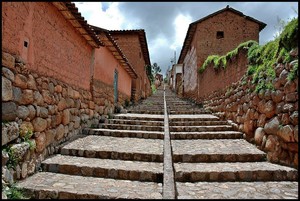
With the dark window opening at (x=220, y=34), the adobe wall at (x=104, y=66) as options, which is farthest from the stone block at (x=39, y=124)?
the dark window opening at (x=220, y=34)

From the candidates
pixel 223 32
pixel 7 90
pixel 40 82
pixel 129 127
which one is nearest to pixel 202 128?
pixel 129 127

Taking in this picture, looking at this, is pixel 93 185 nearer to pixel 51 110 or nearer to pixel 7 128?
pixel 7 128

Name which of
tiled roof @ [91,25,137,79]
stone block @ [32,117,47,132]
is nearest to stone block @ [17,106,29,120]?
stone block @ [32,117,47,132]

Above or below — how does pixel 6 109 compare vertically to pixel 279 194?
above

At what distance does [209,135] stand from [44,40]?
5014 millimetres

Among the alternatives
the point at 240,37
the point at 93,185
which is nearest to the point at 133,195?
the point at 93,185

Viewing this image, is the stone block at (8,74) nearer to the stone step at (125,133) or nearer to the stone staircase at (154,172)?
the stone staircase at (154,172)

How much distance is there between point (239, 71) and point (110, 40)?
462cm

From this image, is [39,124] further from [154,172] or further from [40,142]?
[154,172]

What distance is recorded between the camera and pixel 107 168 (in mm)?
4160

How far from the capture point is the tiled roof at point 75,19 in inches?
187

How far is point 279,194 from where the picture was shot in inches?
132

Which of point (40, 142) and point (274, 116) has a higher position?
point (274, 116)

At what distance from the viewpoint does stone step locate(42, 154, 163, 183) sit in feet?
13.3
